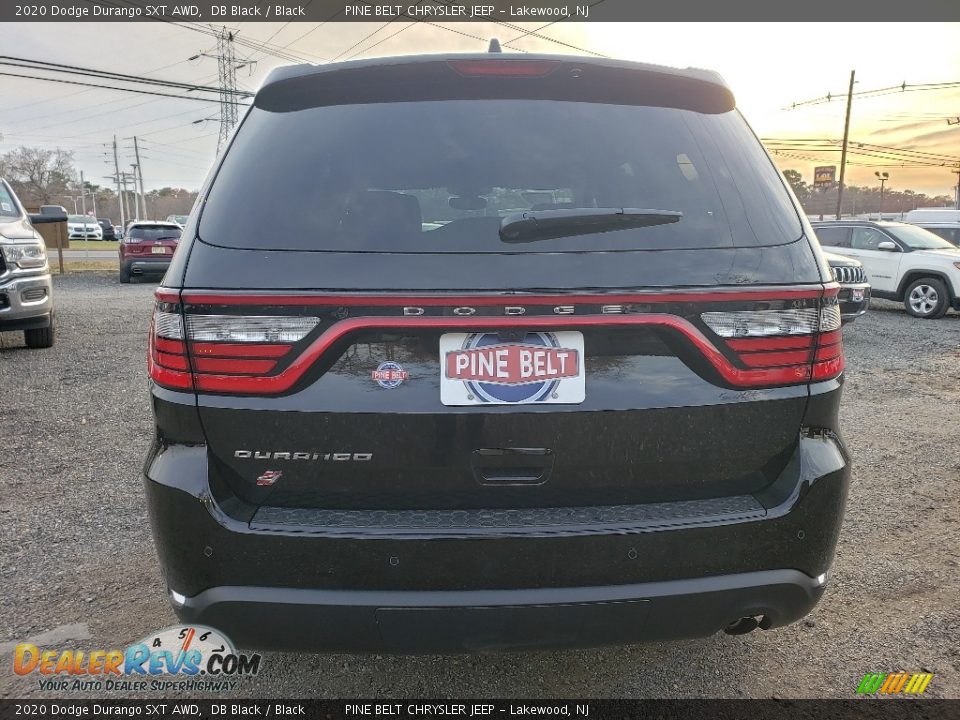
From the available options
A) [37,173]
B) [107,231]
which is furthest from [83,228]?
[37,173]

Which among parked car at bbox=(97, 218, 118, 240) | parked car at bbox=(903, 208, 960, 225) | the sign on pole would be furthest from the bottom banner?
the sign on pole

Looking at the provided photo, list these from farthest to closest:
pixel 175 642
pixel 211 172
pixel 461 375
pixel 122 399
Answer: pixel 122 399 → pixel 175 642 → pixel 211 172 → pixel 461 375

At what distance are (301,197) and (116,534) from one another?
2287mm

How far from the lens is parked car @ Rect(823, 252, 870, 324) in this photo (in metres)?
9.48

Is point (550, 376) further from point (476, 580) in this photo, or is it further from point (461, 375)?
point (476, 580)

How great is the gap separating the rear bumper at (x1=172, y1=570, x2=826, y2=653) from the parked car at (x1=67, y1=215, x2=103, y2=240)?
60.6 m

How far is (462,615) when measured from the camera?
1.56 m

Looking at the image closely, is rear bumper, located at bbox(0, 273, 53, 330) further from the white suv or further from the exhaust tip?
the white suv

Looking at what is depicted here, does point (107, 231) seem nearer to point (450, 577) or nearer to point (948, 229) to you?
point (948, 229)

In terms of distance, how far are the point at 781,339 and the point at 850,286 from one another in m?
9.13

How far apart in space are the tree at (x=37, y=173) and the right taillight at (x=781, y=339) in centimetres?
8867

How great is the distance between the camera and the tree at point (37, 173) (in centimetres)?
7706

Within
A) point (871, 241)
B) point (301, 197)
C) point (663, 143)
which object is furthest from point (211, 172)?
point (871, 241)

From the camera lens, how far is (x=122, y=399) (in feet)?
18.9
